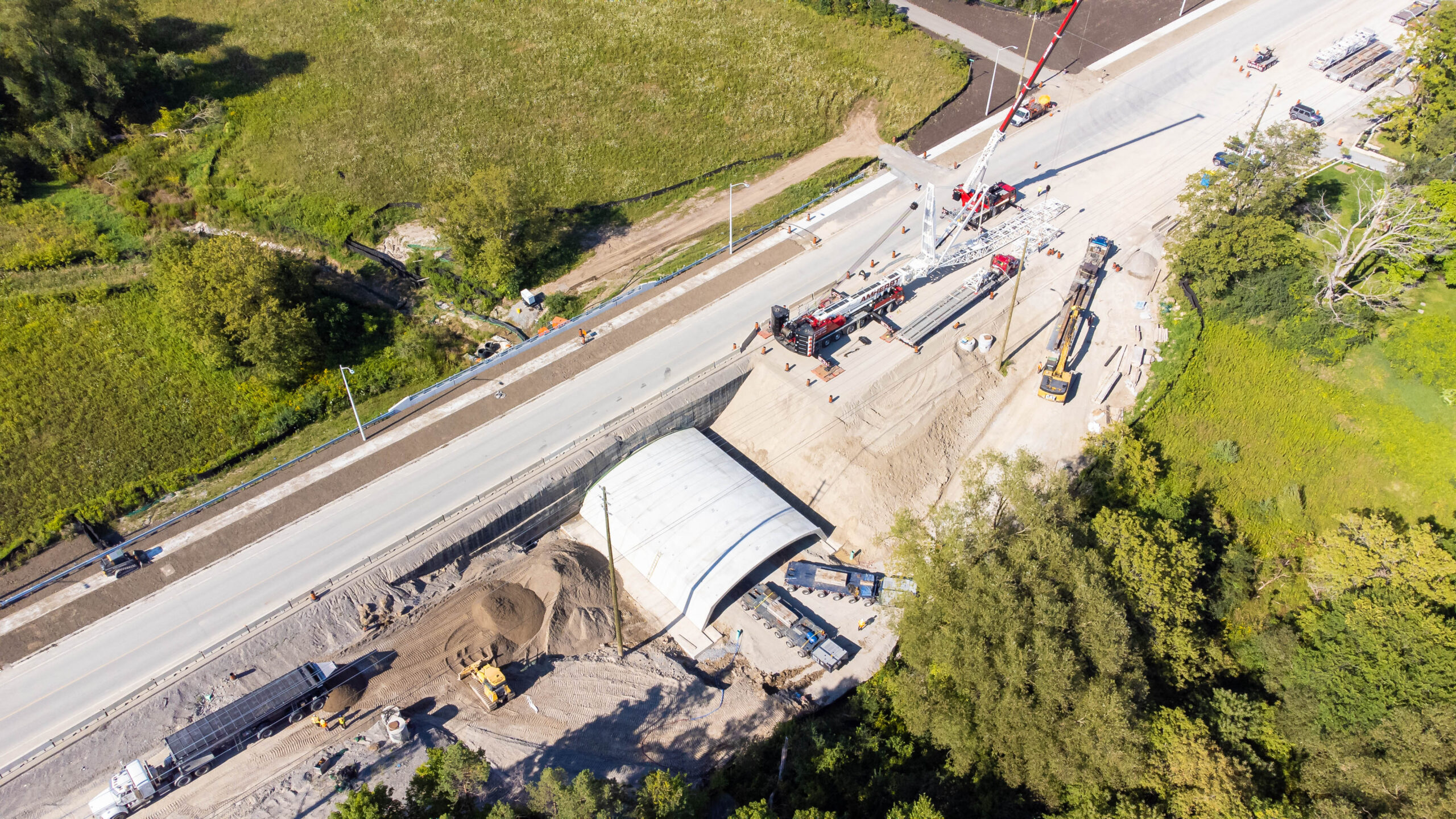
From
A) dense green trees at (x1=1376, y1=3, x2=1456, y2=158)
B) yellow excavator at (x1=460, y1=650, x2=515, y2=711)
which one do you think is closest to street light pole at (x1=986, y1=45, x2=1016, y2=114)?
dense green trees at (x1=1376, y1=3, x2=1456, y2=158)

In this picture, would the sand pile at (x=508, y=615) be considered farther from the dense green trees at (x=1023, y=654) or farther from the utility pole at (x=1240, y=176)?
the utility pole at (x=1240, y=176)

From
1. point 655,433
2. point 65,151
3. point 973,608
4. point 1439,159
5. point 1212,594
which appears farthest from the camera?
point 65,151

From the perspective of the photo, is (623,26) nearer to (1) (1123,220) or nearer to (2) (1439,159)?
(1) (1123,220)

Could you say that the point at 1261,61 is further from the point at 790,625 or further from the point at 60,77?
the point at 60,77

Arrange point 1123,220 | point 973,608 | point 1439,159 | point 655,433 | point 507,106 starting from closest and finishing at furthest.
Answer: point 973,608 < point 655,433 < point 1439,159 < point 1123,220 < point 507,106

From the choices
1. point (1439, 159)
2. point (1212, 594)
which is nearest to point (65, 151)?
point (1212, 594)

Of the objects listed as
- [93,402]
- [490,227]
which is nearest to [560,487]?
[490,227]

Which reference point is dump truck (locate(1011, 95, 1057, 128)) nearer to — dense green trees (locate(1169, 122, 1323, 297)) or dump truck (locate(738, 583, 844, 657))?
dense green trees (locate(1169, 122, 1323, 297))

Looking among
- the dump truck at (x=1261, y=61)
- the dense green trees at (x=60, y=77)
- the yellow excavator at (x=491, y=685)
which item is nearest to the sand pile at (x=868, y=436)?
the yellow excavator at (x=491, y=685)
